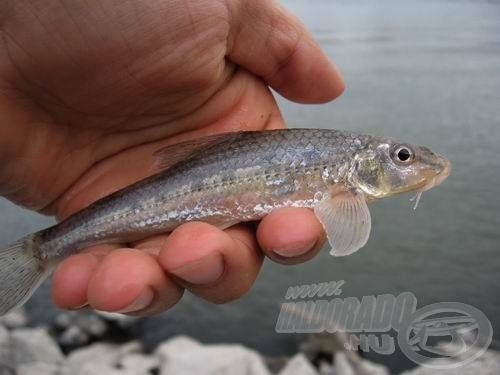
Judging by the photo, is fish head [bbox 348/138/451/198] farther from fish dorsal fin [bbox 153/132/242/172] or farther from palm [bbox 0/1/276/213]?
palm [bbox 0/1/276/213]

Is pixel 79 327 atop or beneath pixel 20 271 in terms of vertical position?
beneath

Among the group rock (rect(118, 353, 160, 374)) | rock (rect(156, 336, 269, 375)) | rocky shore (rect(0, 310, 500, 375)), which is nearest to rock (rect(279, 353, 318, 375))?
rocky shore (rect(0, 310, 500, 375))

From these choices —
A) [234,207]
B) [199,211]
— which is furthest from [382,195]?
[199,211]

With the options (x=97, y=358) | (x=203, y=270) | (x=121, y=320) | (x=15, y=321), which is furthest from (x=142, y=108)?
(x=15, y=321)

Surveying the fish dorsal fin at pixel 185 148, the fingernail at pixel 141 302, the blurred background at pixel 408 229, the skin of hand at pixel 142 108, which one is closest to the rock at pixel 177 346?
the blurred background at pixel 408 229

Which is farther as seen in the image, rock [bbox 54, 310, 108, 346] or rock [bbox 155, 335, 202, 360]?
rock [bbox 54, 310, 108, 346]

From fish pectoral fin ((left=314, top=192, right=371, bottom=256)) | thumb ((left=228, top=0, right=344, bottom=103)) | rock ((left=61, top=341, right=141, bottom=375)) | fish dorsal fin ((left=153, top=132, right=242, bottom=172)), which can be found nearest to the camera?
fish pectoral fin ((left=314, top=192, right=371, bottom=256))

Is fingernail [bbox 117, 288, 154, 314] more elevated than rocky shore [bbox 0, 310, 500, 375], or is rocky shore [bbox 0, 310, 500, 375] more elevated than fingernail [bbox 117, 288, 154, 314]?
fingernail [bbox 117, 288, 154, 314]

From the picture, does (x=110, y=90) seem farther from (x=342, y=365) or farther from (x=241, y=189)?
(x=342, y=365)
